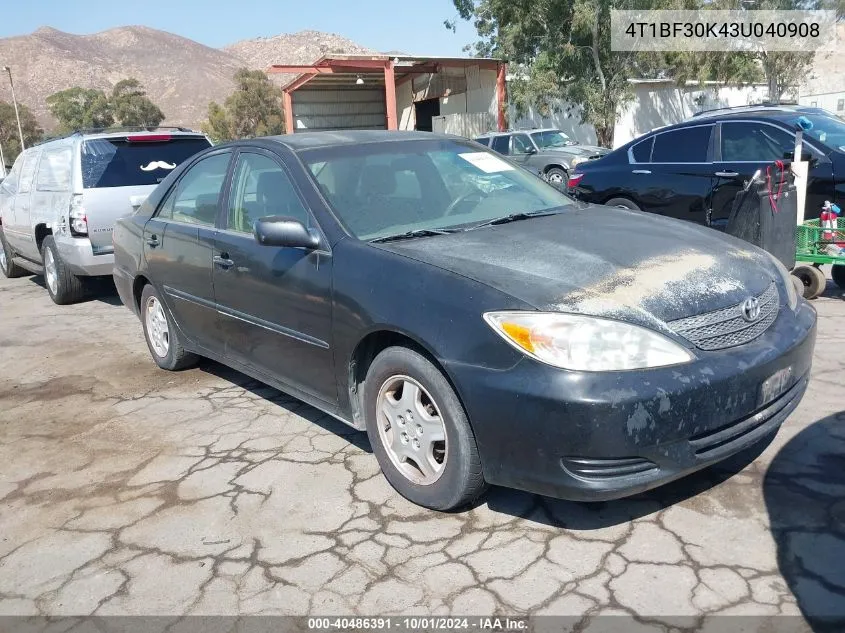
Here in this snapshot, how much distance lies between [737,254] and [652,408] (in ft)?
3.95

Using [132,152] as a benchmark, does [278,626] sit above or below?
below

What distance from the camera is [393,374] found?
3252mm

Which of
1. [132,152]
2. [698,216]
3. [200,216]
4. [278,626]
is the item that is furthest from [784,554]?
[132,152]

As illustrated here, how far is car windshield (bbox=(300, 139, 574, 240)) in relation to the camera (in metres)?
3.78

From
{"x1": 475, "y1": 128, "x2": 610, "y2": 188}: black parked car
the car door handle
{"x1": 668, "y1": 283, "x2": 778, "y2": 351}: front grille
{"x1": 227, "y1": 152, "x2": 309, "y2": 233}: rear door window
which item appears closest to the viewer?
{"x1": 668, "y1": 283, "x2": 778, "y2": 351}: front grille

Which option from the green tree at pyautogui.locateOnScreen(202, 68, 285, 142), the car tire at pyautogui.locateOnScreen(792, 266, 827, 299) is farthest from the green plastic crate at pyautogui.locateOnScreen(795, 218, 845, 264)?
the green tree at pyautogui.locateOnScreen(202, 68, 285, 142)

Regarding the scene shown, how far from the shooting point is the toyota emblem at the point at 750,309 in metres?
3.03

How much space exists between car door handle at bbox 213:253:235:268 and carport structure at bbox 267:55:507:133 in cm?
2105

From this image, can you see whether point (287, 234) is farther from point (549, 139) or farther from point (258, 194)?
point (549, 139)

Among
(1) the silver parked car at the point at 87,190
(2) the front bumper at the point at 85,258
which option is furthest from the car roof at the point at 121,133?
(2) the front bumper at the point at 85,258

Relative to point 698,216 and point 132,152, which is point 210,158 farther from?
point 698,216

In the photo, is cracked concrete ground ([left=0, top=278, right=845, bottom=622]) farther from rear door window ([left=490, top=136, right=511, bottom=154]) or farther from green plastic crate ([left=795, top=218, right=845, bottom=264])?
rear door window ([left=490, top=136, right=511, bottom=154])

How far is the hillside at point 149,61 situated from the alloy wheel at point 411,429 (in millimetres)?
104125

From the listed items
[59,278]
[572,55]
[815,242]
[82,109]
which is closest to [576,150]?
[572,55]
